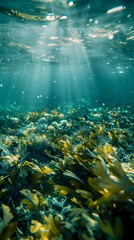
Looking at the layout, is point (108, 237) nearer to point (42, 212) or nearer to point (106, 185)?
point (106, 185)

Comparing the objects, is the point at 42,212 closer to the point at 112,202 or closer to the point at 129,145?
the point at 112,202

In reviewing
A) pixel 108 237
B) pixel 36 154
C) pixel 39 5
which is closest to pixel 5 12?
pixel 39 5

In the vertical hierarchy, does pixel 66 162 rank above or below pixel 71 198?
above

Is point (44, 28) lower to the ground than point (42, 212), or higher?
higher

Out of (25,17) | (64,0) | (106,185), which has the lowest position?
(106,185)

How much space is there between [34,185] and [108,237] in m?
1.93

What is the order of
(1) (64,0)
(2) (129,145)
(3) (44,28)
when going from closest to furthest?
(2) (129,145)
(1) (64,0)
(3) (44,28)

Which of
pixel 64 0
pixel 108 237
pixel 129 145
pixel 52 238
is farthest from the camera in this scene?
pixel 64 0

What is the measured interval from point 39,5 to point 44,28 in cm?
413

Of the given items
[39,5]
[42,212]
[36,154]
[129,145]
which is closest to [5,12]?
[39,5]

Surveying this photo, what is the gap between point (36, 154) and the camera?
5.26 metres

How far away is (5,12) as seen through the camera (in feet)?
39.1

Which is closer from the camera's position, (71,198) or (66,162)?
(71,198)

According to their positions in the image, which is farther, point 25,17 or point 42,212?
point 25,17
